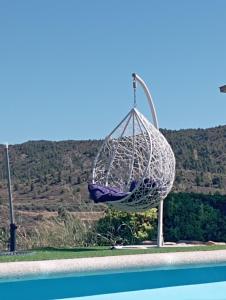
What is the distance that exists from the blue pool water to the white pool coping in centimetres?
7

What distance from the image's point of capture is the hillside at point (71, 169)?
23.8 meters

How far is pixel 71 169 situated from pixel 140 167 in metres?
17.0

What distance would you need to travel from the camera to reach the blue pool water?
623 centimetres

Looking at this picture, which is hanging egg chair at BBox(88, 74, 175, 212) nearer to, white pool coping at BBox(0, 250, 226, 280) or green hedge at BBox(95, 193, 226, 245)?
green hedge at BBox(95, 193, 226, 245)

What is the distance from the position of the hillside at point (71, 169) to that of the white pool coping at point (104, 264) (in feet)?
44.1

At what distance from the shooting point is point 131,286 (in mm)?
6863

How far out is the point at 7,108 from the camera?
18.1 metres

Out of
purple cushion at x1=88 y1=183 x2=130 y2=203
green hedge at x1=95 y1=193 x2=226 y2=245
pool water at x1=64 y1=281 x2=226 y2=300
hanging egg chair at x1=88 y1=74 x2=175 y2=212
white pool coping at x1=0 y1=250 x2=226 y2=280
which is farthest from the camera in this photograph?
green hedge at x1=95 y1=193 x2=226 y2=245

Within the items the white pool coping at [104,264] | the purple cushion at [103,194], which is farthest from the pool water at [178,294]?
the purple cushion at [103,194]

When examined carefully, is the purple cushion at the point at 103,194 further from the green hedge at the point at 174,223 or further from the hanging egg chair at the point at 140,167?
the green hedge at the point at 174,223

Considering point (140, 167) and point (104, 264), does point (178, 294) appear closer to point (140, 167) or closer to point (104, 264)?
point (104, 264)

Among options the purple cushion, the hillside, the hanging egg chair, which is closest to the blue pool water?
the hanging egg chair

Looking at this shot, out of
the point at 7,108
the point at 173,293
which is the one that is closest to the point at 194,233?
the point at 173,293

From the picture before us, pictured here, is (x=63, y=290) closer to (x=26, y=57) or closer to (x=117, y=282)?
(x=117, y=282)
